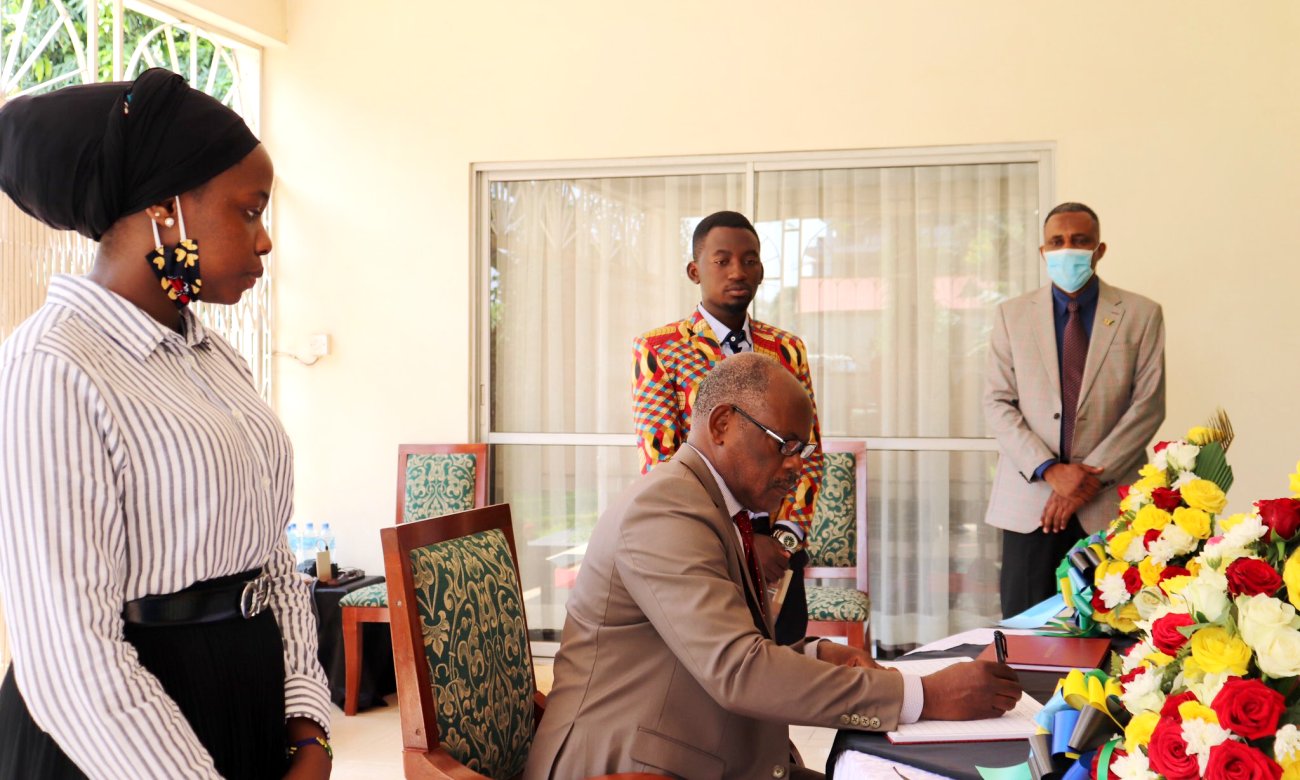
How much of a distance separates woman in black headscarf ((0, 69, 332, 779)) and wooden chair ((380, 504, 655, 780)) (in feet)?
0.96

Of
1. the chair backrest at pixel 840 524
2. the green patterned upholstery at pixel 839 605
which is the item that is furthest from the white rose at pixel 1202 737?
the chair backrest at pixel 840 524

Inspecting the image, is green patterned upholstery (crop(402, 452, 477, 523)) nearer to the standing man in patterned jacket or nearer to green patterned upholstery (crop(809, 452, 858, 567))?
green patterned upholstery (crop(809, 452, 858, 567))

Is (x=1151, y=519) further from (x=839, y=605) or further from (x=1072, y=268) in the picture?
(x=839, y=605)

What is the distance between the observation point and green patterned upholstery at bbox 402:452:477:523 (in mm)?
4980

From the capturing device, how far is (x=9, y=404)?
107cm

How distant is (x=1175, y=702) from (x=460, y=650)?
3.70 feet

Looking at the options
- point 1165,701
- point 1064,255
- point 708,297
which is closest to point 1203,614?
point 1165,701

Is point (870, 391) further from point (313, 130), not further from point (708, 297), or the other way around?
point (313, 130)

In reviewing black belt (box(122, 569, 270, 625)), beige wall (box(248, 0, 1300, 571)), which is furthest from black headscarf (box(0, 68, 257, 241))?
beige wall (box(248, 0, 1300, 571))

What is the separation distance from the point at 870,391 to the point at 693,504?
3363 mm

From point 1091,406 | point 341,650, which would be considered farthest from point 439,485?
point 1091,406

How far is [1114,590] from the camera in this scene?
1921 millimetres

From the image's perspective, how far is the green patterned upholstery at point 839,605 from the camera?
4086mm

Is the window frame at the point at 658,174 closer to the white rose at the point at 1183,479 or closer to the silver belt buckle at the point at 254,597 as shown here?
the white rose at the point at 1183,479
